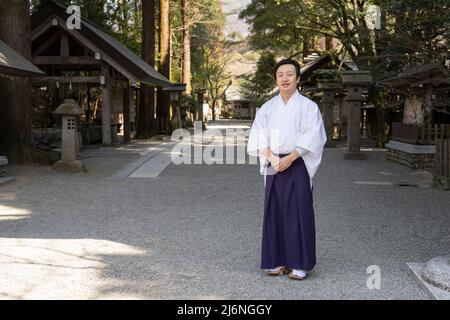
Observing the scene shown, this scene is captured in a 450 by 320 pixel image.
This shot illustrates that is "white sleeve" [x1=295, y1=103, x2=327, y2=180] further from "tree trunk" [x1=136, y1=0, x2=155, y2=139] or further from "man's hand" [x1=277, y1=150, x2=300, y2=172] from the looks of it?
"tree trunk" [x1=136, y1=0, x2=155, y2=139]

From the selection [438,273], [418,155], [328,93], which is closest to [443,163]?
[418,155]

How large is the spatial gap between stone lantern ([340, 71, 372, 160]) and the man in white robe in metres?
11.3

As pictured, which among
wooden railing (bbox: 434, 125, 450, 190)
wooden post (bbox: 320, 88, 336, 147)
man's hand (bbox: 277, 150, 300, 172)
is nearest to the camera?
man's hand (bbox: 277, 150, 300, 172)

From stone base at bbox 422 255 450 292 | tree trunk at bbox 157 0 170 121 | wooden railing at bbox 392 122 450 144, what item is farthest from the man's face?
tree trunk at bbox 157 0 170 121

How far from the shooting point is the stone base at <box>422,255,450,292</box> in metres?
3.86

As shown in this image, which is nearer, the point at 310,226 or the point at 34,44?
the point at 310,226

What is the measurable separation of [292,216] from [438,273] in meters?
1.22

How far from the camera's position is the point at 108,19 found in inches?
987

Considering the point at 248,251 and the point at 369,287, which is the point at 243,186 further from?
the point at 369,287

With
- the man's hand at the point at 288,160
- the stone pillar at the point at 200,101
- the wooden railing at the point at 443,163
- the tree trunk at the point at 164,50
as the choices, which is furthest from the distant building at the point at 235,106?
the man's hand at the point at 288,160

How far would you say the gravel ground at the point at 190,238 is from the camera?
12.9 feet

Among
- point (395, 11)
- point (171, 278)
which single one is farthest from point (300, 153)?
point (395, 11)

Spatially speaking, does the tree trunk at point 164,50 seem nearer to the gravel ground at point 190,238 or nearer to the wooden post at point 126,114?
the wooden post at point 126,114

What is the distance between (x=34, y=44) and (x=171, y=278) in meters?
15.3
